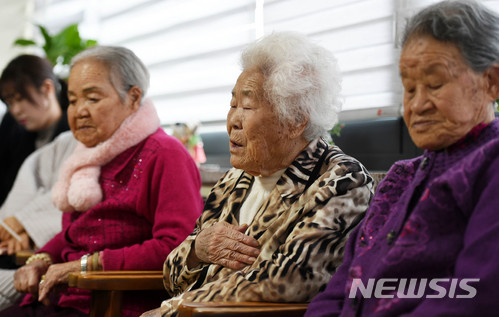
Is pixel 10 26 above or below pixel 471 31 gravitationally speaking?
below

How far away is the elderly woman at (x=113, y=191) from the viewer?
2.11 metres

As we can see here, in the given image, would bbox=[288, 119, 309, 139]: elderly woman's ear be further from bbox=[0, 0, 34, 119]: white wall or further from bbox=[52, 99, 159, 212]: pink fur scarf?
bbox=[0, 0, 34, 119]: white wall

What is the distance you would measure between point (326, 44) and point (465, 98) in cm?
195

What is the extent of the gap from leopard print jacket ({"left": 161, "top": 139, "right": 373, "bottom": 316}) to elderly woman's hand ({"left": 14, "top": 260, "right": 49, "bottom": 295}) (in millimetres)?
817

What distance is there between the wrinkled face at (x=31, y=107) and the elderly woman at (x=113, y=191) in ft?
3.47

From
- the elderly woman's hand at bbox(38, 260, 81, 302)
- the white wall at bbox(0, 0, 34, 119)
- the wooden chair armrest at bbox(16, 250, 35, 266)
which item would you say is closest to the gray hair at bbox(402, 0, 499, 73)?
the elderly woman's hand at bbox(38, 260, 81, 302)

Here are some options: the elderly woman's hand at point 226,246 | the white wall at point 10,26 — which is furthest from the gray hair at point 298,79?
the white wall at point 10,26

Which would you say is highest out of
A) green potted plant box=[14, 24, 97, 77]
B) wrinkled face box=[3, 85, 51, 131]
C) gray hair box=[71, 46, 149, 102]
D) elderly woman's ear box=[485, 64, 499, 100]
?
elderly woman's ear box=[485, 64, 499, 100]

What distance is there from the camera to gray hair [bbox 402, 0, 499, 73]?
1.16 m

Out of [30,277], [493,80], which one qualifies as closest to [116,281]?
[30,277]

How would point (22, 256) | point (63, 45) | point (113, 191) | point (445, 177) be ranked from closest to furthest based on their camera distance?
1. point (445, 177)
2. point (113, 191)
3. point (22, 256)
4. point (63, 45)

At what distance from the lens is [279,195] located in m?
1.68

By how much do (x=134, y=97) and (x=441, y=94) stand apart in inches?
60.1

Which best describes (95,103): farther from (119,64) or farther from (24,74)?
(24,74)
